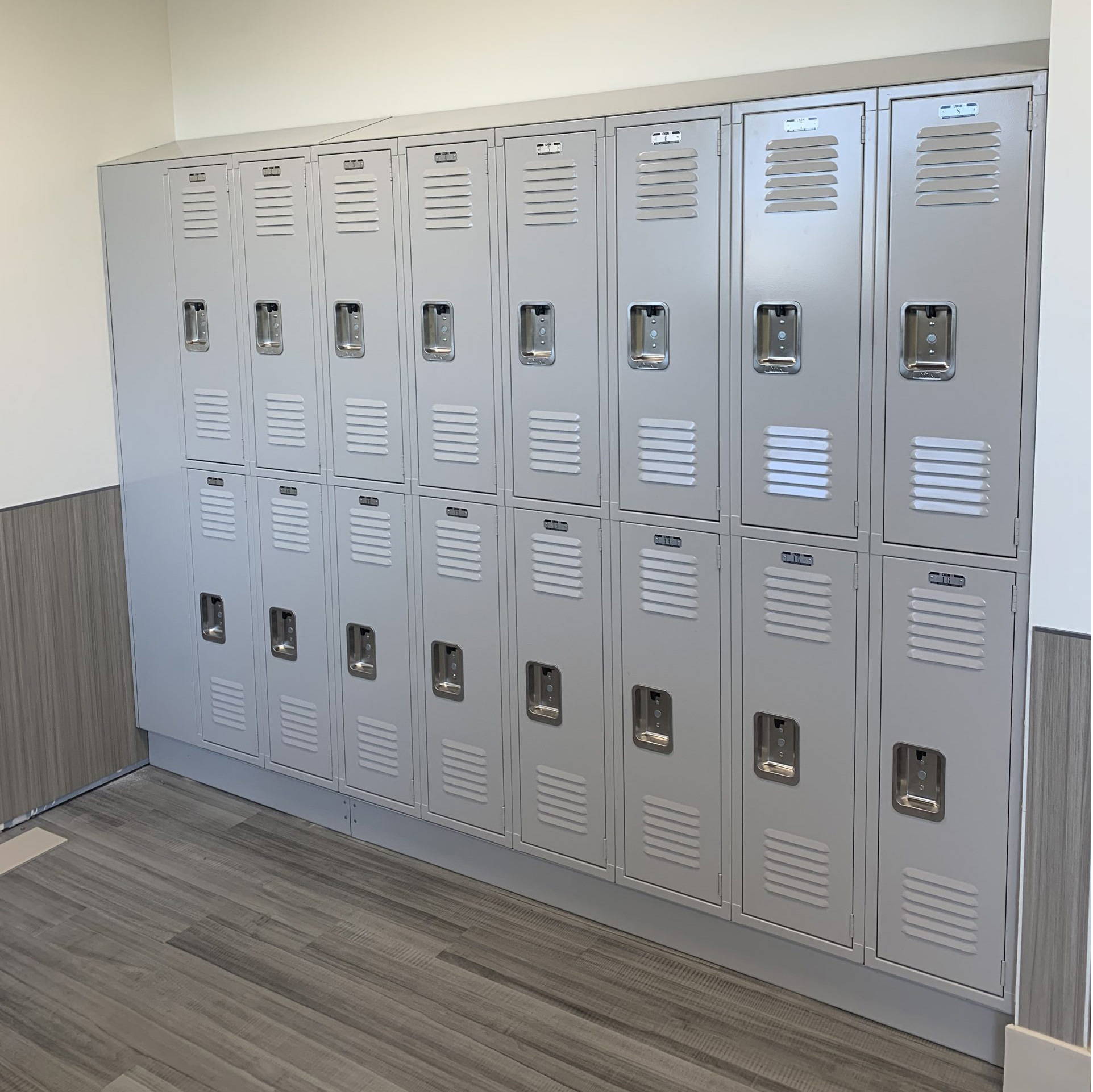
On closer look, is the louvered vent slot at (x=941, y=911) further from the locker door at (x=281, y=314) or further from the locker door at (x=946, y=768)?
the locker door at (x=281, y=314)

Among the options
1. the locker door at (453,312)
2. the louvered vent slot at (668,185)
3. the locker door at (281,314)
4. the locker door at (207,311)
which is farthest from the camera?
the locker door at (207,311)

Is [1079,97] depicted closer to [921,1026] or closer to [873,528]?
[873,528]

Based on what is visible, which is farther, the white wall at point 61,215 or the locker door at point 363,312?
the white wall at point 61,215

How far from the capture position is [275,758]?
4262mm

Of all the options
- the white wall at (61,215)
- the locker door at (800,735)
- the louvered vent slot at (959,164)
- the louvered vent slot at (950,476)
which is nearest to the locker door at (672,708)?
the locker door at (800,735)

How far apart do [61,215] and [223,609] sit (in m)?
1.50

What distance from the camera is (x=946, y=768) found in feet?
9.41

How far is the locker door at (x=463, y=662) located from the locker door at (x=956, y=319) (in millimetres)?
1290

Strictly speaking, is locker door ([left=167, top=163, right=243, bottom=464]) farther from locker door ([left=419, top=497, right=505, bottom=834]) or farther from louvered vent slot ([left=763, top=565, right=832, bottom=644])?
louvered vent slot ([left=763, top=565, right=832, bottom=644])

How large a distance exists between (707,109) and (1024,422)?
1.09 meters

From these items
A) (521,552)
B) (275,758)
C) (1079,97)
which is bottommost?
(275,758)

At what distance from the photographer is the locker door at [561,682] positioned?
3.40 metres

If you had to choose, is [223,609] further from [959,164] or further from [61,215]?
[959,164]

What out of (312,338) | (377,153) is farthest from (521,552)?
(377,153)
